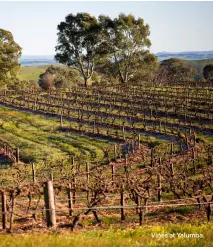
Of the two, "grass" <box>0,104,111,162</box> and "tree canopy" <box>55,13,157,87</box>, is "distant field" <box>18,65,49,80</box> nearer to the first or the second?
"tree canopy" <box>55,13,157,87</box>

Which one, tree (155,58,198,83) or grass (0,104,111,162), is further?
tree (155,58,198,83)

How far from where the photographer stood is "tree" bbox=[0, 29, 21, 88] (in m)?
67.2

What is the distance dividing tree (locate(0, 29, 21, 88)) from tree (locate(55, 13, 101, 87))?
12378 mm

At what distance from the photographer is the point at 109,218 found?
18.2m

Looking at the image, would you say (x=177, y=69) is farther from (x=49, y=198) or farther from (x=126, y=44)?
(x=49, y=198)

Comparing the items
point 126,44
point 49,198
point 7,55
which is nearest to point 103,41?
point 126,44

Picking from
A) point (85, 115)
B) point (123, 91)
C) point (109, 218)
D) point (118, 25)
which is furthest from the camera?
point (118, 25)

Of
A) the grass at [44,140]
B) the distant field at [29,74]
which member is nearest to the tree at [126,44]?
the grass at [44,140]

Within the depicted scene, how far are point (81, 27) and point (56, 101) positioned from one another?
72.9 ft

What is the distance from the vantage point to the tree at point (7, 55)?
67.2m

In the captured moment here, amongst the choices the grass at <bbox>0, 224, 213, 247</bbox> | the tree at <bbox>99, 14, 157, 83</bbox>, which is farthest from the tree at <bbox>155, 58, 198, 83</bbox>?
the grass at <bbox>0, 224, 213, 247</bbox>

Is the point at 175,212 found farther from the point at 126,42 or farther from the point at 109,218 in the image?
the point at 126,42

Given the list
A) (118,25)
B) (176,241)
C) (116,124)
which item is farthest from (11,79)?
(176,241)

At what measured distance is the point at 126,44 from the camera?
7825cm
